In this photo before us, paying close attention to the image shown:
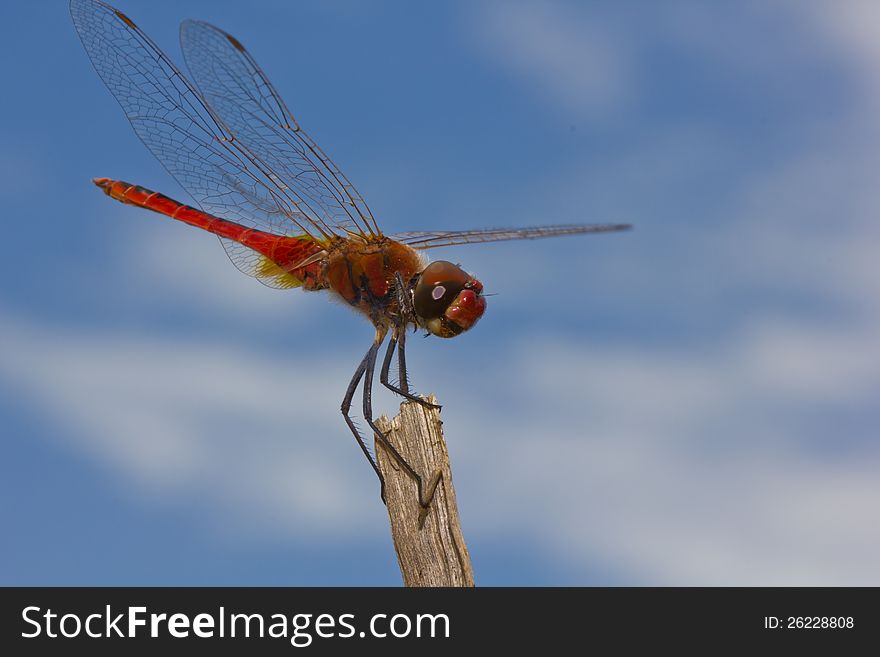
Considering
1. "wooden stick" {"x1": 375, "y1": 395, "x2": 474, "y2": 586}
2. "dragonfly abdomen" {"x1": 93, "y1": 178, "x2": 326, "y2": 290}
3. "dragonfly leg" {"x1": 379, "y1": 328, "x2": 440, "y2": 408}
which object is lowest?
Result: "wooden stick" {"x1": 375, "y1": 395, "x2": 474, "y2": 586}

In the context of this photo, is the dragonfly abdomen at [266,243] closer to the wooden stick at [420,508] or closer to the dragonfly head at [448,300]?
the dragonfly head at [448,300]

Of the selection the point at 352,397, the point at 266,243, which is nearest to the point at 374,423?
the point at 352,397

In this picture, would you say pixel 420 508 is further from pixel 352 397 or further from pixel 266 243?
pixel 266 243

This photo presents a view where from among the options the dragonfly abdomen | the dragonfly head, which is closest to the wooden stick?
the dragonfly head

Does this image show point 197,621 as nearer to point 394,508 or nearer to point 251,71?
point 394,508

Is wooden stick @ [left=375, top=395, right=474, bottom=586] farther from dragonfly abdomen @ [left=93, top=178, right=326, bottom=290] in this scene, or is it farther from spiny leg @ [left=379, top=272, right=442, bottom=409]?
dragonfly abdomen @ [left=93, top=178, right=326, bottom=290]

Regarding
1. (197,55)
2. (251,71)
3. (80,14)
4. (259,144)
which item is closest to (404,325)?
(259,144)

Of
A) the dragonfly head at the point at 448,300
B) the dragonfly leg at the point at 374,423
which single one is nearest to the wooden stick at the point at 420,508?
the dragonfly leg at the point at 374,423
